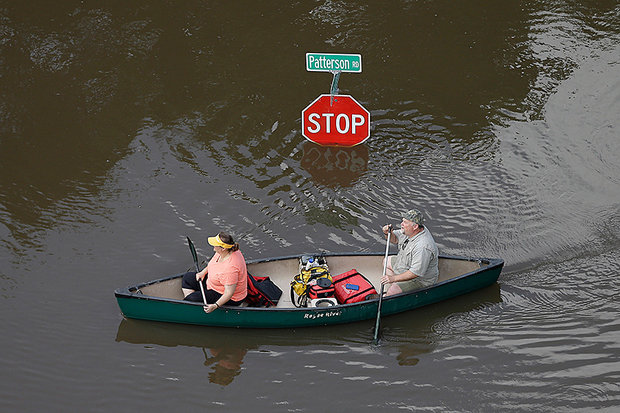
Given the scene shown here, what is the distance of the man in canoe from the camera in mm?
9945

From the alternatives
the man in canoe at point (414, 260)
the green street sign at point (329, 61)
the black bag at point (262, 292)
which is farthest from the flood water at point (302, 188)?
the green street sign at point (329, 61)

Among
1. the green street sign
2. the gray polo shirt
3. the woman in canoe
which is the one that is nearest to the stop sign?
the green street sign

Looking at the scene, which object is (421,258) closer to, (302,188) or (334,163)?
(302,188)

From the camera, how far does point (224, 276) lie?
9695 millimetres

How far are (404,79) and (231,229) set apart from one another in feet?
19.8

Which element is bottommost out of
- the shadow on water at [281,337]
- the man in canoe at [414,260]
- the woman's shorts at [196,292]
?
the shadow on water at [281,337]

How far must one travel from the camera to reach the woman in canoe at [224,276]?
31.4ft

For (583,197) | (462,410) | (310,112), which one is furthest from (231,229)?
(583,197)

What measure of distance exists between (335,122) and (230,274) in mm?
4993

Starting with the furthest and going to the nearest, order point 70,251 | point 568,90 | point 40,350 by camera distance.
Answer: point 568,90 → point 70,251 → point 40,350

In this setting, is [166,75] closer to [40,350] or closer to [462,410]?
[40,350]

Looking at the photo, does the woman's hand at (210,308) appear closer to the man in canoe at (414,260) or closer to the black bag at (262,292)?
the black bag at (262,292)

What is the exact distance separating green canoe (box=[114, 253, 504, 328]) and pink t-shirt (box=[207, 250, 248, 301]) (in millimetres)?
234

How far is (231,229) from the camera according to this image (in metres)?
12.2
